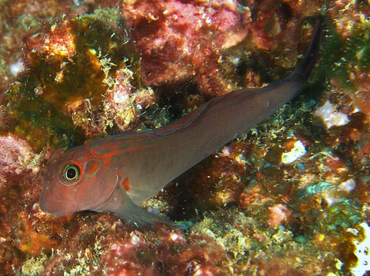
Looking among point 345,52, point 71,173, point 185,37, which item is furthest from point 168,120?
point 345,52

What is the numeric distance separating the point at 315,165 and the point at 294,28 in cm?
261

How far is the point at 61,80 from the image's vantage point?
10.4 feet

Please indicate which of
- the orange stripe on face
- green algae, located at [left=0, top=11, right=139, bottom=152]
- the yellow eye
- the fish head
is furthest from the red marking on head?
green algae, located at [left=0, top=11, right=139, bottom=152]

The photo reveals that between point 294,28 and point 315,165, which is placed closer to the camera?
point 315,165

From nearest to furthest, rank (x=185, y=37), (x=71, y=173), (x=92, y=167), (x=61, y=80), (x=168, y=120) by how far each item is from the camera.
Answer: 1. (x=71, y=173)
2. (x=92, y=167)
3. (x=61, y=80)
4. (x=185, y=37)
5. (x=168, y=120)

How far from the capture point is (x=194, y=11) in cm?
370

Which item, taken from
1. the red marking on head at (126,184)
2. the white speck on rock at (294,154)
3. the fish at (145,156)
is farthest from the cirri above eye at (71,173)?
the white speck on rock at (294,154)

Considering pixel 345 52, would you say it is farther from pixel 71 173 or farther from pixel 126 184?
pixel 71 173

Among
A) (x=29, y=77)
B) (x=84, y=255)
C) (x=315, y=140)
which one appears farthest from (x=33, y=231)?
(x=315, y=140)

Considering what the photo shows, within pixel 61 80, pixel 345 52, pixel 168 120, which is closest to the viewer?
pixel 61 80

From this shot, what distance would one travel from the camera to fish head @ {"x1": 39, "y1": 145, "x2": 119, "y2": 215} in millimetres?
2580

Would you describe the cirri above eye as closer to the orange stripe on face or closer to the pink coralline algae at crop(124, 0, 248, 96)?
the orange stripe on face

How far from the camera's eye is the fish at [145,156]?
2619mm

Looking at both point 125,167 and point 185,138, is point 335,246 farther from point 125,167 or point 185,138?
point 125,167
